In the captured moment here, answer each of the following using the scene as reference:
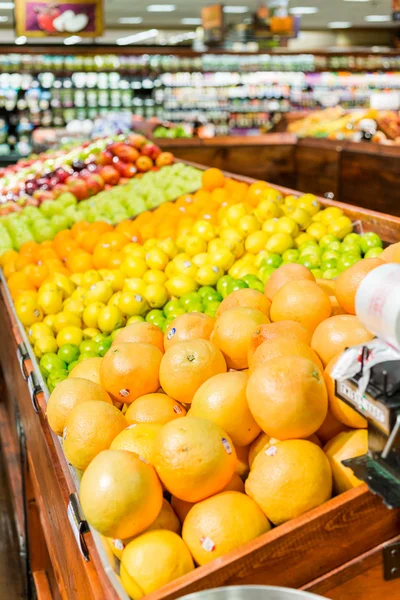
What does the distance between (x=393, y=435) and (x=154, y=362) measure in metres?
0.72

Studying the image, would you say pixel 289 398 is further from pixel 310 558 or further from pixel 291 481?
pixel 310 558

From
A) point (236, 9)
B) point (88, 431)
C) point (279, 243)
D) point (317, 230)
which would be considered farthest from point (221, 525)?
point (236, 9)

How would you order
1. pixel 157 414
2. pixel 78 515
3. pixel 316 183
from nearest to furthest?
pixel 78 515, pixel 157 414, pixel 316 183

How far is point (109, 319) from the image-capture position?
237cm

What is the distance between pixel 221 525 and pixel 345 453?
0.27 m

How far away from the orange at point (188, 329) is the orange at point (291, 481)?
20.8 inches

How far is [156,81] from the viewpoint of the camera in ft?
42.5

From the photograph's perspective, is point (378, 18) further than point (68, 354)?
Yes

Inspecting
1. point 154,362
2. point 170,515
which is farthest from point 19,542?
point 170,515

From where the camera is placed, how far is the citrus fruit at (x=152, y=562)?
1.09 metres

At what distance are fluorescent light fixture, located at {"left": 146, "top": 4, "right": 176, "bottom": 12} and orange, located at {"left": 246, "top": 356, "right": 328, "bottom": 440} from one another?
679 inches

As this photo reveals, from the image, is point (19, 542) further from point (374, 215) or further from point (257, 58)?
point (257, 58)

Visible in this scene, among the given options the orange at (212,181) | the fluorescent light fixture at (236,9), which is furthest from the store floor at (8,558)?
the fluorescent light fixture at (236,9)

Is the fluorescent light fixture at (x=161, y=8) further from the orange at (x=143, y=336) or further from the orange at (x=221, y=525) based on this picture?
the orange at (x=221, y=525)
